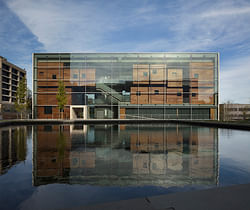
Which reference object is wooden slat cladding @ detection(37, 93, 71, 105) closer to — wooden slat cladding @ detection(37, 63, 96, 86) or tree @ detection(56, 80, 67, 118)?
tree @ detection(56, 80, 67, 118)

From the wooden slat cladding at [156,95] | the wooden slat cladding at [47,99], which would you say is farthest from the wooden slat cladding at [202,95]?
the wooden slat cladding at [47,99]

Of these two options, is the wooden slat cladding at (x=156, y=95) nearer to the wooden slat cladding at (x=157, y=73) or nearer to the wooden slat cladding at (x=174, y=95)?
the wooden slat cladding at (x=174, y=95)

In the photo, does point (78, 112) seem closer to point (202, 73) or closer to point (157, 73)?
point (157, 73)

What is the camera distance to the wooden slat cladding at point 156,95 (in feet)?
138

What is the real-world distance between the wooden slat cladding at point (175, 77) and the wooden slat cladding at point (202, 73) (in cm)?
265

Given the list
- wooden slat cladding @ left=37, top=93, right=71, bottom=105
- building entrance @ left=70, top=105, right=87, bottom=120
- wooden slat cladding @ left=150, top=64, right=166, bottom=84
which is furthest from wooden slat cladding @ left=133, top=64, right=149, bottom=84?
wooden slat cladding @ left=37, top=93, right=71, bottom=105

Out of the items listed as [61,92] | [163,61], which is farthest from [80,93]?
[163,61]

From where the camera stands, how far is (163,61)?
4278 cm

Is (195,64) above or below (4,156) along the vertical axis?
above

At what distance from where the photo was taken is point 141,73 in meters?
42.3

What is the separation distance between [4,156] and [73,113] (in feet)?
119

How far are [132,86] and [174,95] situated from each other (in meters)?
10.5

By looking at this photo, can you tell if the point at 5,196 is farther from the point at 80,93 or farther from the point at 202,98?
Answer: the point at 202,98

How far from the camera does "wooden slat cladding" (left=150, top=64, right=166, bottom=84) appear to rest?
42.3m
